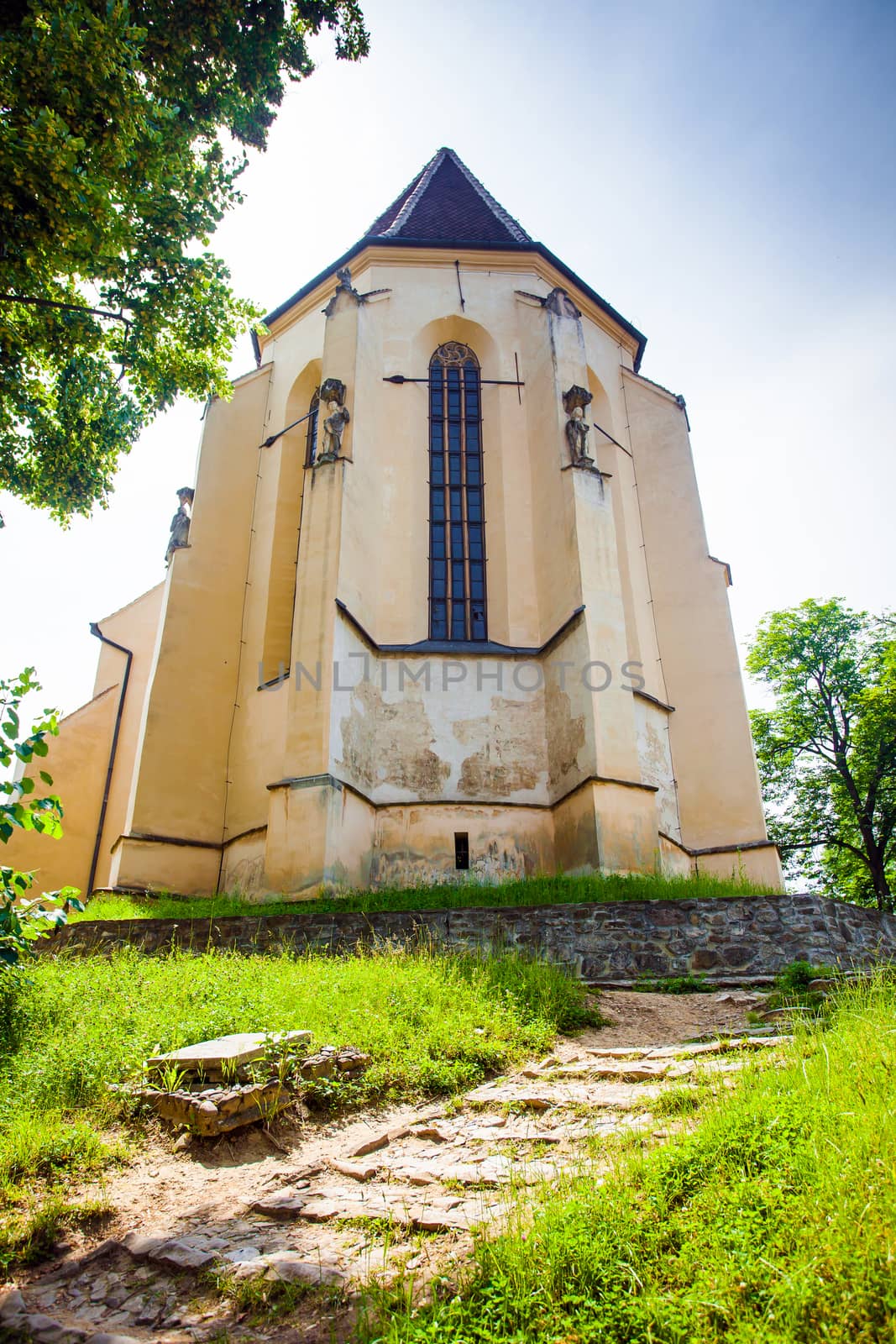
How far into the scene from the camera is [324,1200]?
3646 millimetres

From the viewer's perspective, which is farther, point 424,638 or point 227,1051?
point 424,638

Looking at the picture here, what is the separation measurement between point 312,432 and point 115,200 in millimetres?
8656

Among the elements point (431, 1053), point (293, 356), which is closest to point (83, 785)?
point (293, 356)

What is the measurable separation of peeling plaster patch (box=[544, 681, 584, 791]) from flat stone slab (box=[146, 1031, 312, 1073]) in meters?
7.38

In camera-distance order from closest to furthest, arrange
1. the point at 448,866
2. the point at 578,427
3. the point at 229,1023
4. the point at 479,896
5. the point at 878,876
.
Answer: the point at 229,1023 → the point at 479,896 → the point at 448,866 → the point at 578,427 → the point at 878,876

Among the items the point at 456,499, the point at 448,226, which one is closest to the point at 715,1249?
the point at 456,499

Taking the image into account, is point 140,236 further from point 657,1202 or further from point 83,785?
point 83,785

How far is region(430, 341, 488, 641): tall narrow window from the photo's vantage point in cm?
1455

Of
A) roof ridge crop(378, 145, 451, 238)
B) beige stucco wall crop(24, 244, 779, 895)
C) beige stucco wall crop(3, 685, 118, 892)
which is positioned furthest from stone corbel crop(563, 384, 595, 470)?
beige stucco wall crop(3, 685, 118, 892)

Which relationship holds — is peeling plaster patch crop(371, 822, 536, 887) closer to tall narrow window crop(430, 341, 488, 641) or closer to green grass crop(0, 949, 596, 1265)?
tall narrow window crop(430, 341, 488, 641)

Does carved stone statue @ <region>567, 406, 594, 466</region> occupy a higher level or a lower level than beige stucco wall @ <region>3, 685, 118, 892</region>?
higher

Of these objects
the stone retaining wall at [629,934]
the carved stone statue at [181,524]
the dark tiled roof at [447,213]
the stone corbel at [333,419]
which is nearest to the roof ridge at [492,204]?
the dark tiled roof at [447,213]

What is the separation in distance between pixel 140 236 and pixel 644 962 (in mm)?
8420

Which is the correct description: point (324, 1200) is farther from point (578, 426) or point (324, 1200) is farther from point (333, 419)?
point (578, 426)
